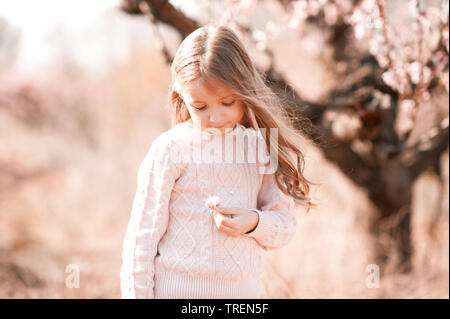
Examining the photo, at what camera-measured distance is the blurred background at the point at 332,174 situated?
3.17 meters

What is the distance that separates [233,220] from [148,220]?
25 cm

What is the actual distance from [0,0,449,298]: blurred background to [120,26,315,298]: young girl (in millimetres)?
438

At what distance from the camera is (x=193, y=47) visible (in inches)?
68.2

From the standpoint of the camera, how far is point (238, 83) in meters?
1.72

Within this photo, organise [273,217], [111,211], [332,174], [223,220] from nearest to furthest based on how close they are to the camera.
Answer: [223,220] < [273,217] < [332,174] < [111,211]

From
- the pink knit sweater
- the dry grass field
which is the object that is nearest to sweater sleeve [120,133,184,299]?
the pink knit sweater

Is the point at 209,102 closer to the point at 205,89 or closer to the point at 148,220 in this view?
the point at 205,89

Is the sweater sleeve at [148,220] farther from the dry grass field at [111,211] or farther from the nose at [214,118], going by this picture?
the dry grass field at [111,211]

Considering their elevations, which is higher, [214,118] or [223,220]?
[214,118]

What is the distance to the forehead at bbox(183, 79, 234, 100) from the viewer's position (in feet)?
5.51

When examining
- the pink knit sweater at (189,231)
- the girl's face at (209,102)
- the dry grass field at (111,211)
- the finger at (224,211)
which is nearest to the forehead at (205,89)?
the girl's face at (209,102)

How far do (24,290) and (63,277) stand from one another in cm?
57

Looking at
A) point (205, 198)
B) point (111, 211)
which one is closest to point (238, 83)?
point (205, 198)
